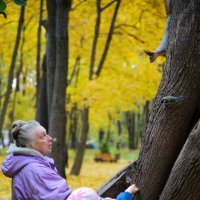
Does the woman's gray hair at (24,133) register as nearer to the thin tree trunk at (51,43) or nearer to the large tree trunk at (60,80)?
the large tree trunk at (60,80)

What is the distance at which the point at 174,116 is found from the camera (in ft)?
12.8

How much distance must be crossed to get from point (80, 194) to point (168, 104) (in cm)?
113

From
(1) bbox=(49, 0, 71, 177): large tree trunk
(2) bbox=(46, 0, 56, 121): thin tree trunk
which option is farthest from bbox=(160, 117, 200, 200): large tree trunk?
(2) bbox=(46, 0, 56, 121): thin tree trunk

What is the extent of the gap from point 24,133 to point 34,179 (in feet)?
1.39

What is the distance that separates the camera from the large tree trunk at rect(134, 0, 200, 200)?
3.90m

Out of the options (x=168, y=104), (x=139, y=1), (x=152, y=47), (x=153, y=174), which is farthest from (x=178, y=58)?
(x=152, y=47)

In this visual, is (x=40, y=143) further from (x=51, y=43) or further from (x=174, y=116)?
(x=51, y=43)

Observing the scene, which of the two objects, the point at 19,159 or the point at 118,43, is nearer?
the point at 19,159

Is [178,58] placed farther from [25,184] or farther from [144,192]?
[25,184]

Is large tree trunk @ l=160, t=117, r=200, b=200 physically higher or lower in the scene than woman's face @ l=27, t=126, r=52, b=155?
lower

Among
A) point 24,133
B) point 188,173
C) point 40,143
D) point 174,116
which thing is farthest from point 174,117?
point 24,133

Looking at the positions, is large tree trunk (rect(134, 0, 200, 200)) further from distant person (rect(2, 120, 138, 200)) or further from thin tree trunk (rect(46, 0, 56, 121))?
thin tree trunk (rect(46, 0, 56, 121))

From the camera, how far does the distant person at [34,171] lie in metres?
3.31

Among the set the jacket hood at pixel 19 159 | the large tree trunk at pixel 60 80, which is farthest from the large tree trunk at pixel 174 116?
the large tree trunk at pixel 60 80
